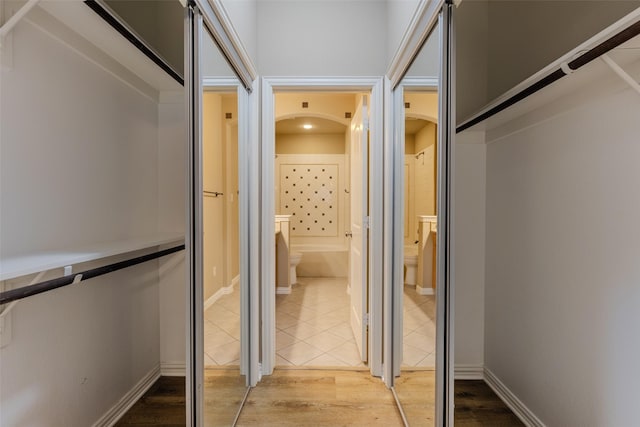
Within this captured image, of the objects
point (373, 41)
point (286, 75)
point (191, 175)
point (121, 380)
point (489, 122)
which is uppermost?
point (373, 41)

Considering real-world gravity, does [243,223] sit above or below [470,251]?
above

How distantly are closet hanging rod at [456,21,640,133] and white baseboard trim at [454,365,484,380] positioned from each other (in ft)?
3.55

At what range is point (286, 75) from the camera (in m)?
2.09

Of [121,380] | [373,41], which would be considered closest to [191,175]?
[121,380]

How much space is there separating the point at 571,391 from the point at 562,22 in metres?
1.52

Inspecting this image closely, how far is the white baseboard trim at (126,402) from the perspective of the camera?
37.9 inches

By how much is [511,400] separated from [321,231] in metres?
4.66

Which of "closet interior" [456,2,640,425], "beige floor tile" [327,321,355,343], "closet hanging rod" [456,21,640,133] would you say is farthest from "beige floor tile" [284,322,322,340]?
"closet hanging rod" [456,21,640,133]

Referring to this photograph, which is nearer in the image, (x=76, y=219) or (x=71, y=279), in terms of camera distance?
(x=71, y=279)

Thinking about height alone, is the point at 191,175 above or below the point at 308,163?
below

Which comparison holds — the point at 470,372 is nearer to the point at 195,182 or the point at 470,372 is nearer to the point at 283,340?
the point at 195,182

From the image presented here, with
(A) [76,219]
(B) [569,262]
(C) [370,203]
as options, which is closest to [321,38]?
(C) [370,203]

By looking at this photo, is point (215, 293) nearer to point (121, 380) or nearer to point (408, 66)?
point (121, 380)

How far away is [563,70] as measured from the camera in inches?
37.0
